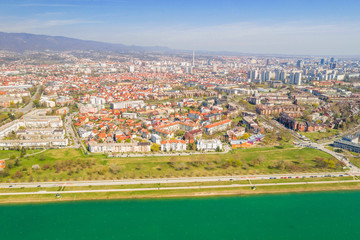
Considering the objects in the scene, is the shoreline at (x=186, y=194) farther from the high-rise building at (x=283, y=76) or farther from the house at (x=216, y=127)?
the high-rise building at (x=283, y=76)

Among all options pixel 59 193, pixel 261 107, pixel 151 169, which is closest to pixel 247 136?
pixel 151 169

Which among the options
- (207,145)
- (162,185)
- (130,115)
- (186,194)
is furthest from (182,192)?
(130,115)

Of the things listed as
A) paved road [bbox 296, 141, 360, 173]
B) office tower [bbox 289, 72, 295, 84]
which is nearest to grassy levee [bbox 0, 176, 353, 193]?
paved road [bbox 296, 141, 360, 173]

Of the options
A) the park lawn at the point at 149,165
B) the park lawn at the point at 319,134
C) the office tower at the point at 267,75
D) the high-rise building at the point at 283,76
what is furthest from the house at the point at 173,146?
the office tower at the point at 267,75

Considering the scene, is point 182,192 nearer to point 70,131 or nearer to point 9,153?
point 9,153

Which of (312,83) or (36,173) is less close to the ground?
(312,83)

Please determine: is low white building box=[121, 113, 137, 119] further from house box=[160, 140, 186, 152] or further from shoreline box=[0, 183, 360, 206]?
shoreline box=[0, 183, 360, 206]

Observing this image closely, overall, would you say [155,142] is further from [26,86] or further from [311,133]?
[26,86]
